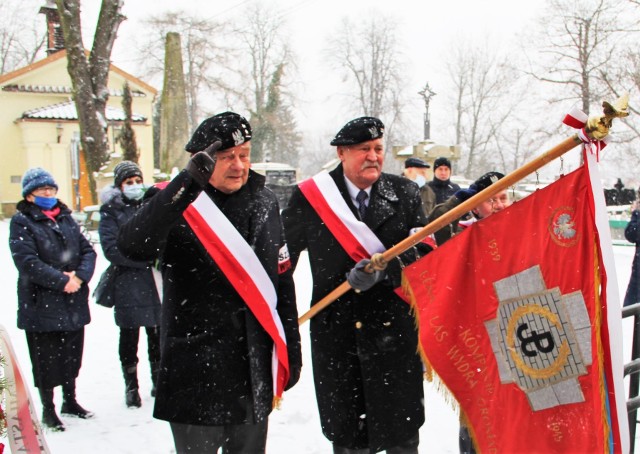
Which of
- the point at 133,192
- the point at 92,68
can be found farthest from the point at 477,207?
the point at 92,68

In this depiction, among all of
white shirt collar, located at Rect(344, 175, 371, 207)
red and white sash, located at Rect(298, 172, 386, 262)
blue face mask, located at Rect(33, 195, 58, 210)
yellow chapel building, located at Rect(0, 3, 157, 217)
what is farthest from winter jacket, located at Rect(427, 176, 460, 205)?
yellow chapel building, located at Rect(0, 3, 157, 217)

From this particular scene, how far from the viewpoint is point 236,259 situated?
2.70m

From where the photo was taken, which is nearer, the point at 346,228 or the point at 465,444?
the point at 346,228

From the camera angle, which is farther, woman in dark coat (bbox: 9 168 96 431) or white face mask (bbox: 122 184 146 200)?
A: white face mask (bbox: 122 184 146 200)

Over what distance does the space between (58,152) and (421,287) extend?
28449mm

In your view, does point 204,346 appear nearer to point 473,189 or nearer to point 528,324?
point 528,324

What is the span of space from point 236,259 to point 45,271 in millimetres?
2415

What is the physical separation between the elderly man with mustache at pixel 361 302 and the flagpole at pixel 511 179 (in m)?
0.07

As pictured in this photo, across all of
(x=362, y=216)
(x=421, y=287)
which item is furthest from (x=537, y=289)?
(x=362, y=216)

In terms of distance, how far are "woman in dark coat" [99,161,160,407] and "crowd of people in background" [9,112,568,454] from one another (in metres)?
0.29

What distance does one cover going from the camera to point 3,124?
95.9 feet

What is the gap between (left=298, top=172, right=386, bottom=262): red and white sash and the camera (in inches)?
131

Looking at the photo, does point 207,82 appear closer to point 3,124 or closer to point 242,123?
point 3,124

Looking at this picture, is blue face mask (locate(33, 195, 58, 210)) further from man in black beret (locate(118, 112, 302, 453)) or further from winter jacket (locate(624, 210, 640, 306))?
winter jacket (locate(624, 210, 640, 306))
